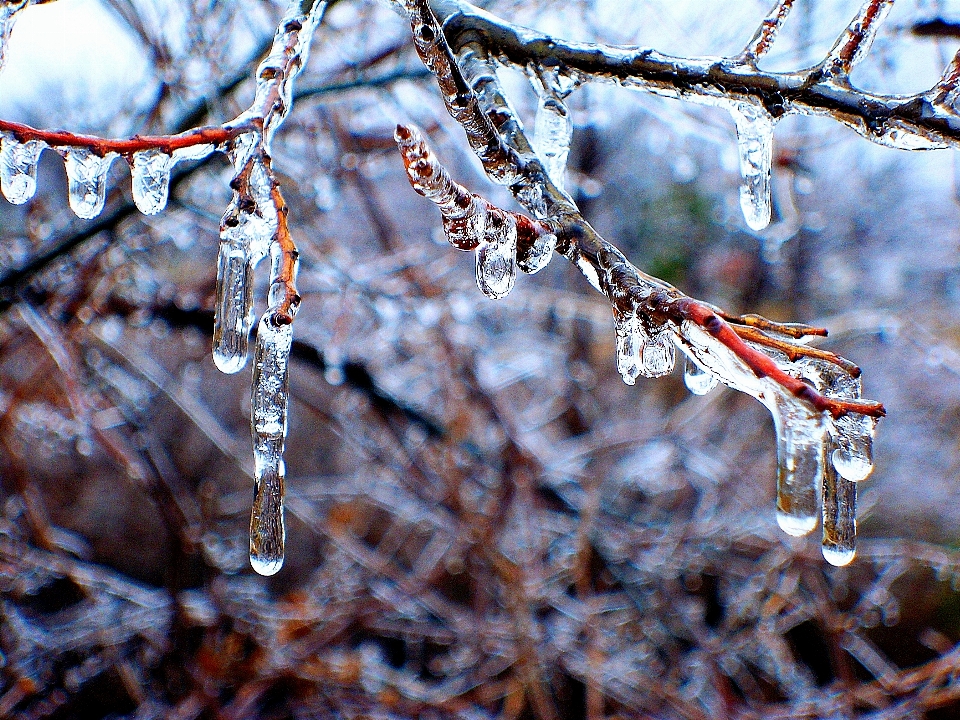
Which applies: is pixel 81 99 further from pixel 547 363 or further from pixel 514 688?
pixel 514 688

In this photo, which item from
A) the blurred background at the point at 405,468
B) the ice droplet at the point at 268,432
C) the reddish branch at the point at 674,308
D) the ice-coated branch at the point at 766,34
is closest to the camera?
the reddish branch at the point at 674,308

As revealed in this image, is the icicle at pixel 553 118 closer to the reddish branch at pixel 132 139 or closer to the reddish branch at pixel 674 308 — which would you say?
the reddish branch at pixel 674 308

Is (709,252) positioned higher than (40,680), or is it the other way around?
(709,252)

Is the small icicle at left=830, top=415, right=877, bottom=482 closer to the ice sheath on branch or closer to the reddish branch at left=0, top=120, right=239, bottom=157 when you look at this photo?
the ice sheath on branch

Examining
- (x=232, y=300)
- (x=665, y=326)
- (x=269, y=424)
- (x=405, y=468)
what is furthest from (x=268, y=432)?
(x=405, y=468)

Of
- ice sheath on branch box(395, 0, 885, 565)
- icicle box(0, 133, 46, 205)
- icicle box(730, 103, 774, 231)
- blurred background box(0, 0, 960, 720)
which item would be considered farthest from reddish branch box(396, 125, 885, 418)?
blurred background box(0, 0, 960, 720)

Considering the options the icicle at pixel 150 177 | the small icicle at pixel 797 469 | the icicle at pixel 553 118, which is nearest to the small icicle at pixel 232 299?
the icicle at pixel 150 177

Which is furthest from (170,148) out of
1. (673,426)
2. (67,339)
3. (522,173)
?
(673,426)
